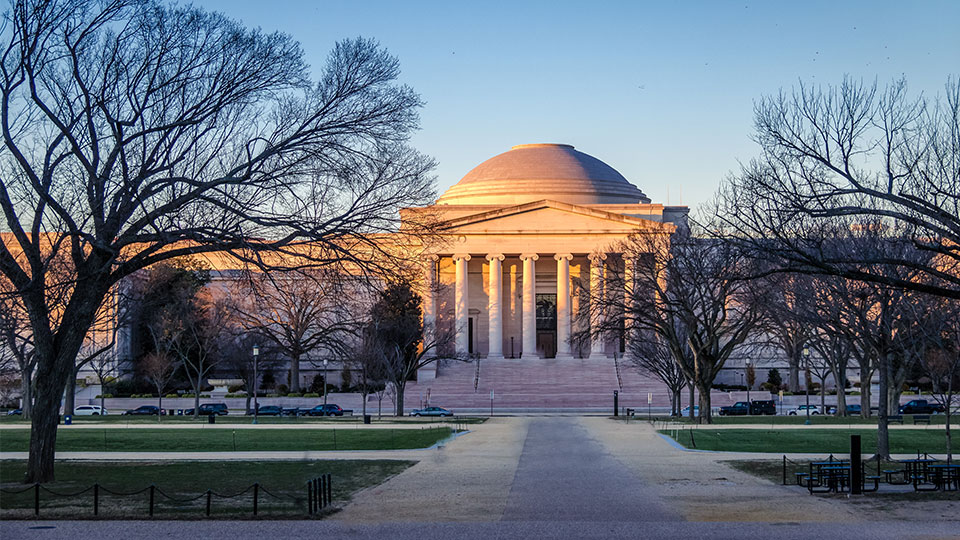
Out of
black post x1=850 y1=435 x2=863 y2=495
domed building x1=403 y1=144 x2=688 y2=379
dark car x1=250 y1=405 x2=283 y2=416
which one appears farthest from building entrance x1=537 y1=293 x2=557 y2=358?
black post x1=850 y1=435 x2=863 y2=495

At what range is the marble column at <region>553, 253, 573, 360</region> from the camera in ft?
304

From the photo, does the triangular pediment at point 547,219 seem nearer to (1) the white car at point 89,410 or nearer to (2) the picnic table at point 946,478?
(1) the white car at point 89,410

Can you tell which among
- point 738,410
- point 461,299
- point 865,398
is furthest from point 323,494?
point 461,299

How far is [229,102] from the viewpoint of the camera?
78.4 feet

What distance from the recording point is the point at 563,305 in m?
93.2

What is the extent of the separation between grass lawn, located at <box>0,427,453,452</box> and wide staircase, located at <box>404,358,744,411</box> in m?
25.8

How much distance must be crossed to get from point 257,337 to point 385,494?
56.6 m

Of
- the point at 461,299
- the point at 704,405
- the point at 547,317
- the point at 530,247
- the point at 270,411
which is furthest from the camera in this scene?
the point at 547,317

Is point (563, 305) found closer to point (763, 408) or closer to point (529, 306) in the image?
point (529, 306)

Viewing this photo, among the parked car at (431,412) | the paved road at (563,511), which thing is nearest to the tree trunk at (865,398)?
the parked car at (431,412)

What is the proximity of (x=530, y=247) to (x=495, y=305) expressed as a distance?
5.96 metres

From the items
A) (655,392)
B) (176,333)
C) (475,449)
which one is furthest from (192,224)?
(655,392)

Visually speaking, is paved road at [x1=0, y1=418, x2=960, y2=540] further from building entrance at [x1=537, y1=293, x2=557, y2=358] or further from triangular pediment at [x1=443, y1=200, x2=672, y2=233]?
building entrance at [x1=537, y1=293, x2=557, y2=358]

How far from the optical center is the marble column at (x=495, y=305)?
308 ft
